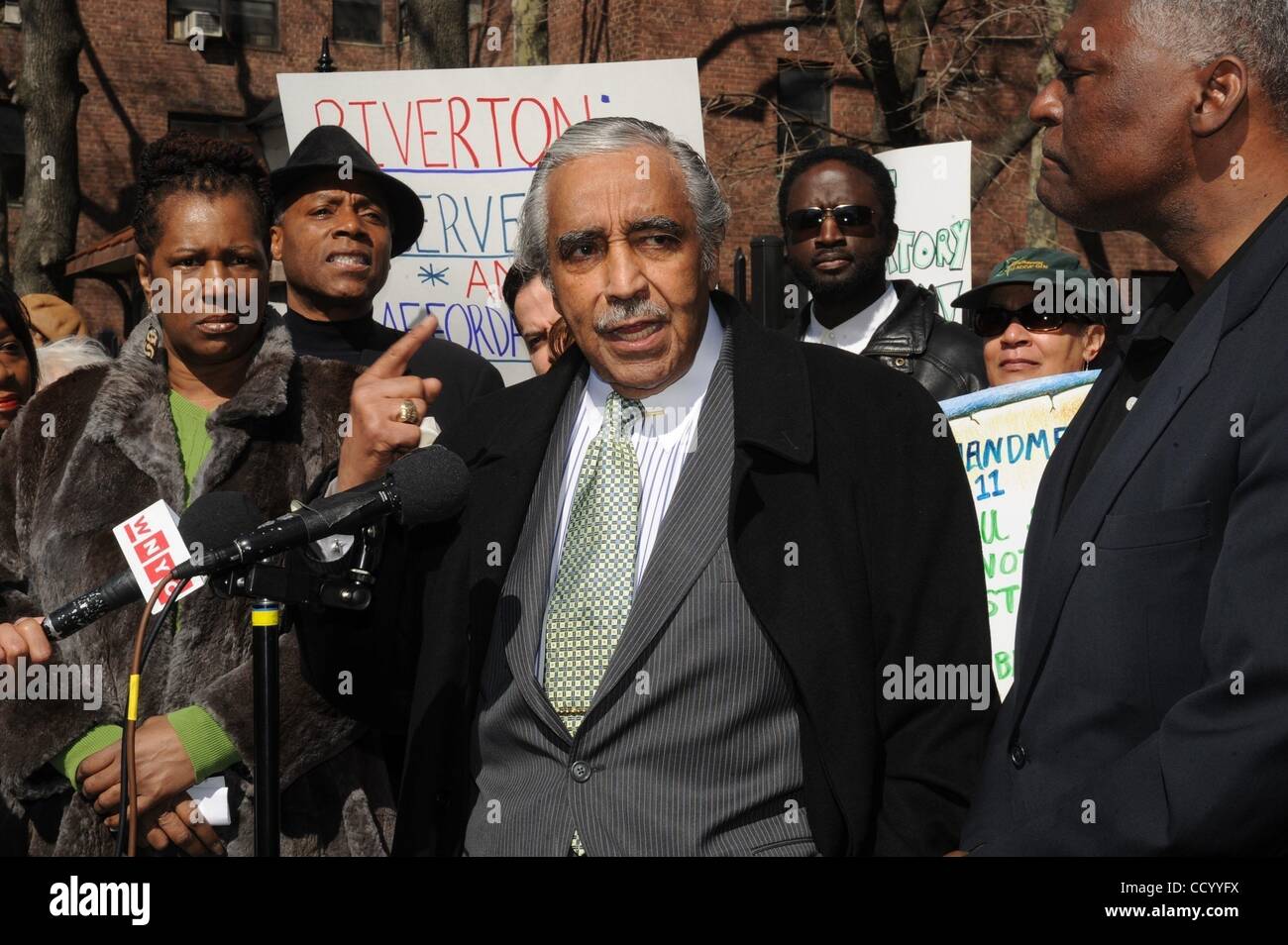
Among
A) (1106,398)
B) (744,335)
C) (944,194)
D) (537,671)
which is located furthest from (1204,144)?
(944,194)

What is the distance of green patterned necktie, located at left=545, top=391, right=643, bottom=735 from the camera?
263cm

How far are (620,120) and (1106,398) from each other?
1047 millimetres

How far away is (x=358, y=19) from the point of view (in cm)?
2809

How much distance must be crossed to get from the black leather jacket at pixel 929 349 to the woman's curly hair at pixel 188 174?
233cm

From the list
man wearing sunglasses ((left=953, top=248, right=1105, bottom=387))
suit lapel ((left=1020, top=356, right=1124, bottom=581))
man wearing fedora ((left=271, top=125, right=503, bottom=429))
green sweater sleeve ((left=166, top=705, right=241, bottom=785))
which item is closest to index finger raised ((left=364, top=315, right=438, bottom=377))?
green sweater sleeve ((left=166, top=705, right=241, bottom=785))

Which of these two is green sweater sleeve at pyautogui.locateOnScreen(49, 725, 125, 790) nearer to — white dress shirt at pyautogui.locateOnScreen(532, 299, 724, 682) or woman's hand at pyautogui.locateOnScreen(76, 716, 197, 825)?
woman's hand at pyautogui.locateOnScreen(76, 716, 197, 825)

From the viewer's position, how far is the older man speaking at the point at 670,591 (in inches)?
98.8

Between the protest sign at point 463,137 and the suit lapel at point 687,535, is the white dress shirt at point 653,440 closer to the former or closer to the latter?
the suit lapel at point 687,535

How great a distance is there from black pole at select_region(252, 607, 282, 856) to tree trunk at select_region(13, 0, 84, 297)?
12.9 m

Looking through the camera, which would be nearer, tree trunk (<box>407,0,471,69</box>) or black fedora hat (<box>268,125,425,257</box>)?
black fedora hat (<box>268,125,425,257</box>)

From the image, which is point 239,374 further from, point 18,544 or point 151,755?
point 151,755

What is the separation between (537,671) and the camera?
267cm

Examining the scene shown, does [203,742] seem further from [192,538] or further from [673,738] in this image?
[673,738]

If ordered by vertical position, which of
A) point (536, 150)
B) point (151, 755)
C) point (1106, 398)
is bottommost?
point (151, 755)
